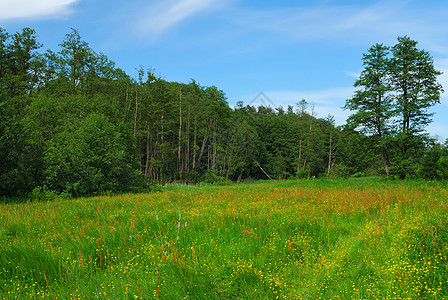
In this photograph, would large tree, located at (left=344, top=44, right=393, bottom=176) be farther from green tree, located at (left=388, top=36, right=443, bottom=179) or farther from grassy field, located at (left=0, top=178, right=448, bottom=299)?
grassy field, located at (left=0, top=178, right=448, bottom=299)

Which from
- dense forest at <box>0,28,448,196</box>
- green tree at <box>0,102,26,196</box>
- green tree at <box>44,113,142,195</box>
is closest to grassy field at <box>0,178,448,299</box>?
dense forest at <box>0,28,448,196</box>

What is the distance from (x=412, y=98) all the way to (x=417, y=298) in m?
32.4

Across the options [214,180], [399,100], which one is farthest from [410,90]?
[214,180]

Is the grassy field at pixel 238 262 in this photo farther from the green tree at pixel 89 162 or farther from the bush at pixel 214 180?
the bush at pixel 214 180

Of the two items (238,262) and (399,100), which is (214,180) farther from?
(238,262)

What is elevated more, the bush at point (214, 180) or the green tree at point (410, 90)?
the green tree at point (410, 90)

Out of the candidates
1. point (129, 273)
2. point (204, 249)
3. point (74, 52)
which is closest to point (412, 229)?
point (204, 249)

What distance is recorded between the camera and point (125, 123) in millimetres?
30844

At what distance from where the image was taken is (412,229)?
451 centimetres

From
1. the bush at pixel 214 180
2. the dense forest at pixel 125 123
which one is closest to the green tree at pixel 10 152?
the dense forest at pixel 125 123

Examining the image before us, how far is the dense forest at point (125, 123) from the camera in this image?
18797 mm

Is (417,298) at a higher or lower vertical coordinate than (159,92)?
lower

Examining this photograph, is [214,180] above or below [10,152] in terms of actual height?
below

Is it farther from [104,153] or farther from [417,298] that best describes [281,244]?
[104,153]
